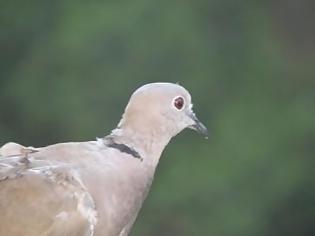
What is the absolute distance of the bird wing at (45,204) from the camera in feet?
5.58

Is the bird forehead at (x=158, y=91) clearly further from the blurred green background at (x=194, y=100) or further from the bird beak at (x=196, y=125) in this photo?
the blurred green background at (x=194, y=100)

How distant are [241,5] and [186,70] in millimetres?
595

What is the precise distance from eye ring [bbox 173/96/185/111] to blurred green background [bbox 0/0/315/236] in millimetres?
2523

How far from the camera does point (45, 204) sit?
171 centimetres

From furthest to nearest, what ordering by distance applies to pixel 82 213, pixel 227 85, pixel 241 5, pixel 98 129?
pixel 241 5
pixel 227 85
pixel 98 129
pixel 82 213

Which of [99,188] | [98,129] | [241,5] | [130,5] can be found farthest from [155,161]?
[241,5]

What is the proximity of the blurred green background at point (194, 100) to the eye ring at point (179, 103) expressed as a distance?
2.52 meters

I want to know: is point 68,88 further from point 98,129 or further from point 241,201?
point 241,201

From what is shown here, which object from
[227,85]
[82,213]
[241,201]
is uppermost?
[82,213]

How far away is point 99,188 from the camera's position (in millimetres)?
1728

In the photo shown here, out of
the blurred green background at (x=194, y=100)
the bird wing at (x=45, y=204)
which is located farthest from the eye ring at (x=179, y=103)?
the blurred green background at (x=194, y=100)

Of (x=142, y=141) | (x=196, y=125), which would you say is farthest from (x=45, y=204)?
(x=196, y=125)

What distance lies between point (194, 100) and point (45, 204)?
9.38 ft

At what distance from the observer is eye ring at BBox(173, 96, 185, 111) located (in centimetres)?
183
